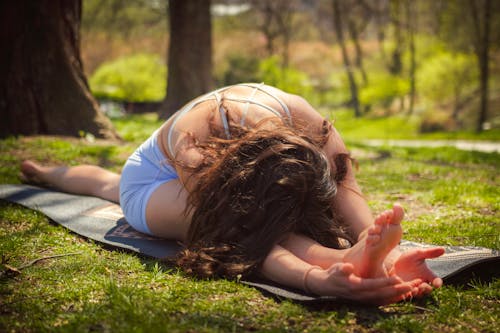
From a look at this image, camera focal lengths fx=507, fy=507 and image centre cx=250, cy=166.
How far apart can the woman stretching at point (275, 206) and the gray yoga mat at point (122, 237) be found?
0.14 m

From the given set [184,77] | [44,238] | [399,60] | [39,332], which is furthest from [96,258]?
[399,60]

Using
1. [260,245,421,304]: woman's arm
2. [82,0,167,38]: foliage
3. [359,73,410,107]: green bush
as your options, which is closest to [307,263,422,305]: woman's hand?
[260,245,421,304]: woman's arm

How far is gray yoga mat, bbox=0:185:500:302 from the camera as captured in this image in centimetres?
258

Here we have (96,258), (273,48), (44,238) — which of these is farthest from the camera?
(273,48)

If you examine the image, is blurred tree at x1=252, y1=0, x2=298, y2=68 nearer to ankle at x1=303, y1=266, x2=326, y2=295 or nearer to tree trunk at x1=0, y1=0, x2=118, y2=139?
tree trunk at x1=0, y1=0, x2=118, y2=139

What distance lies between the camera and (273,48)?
3300 cm

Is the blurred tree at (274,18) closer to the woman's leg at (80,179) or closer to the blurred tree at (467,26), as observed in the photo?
the blurred tree at (467,26)

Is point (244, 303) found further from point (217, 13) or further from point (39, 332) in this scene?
point (217, 13)

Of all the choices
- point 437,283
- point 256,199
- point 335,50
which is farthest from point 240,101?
point 335,50

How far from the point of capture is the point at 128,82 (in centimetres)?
2805

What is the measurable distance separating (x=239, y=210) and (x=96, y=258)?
96cm

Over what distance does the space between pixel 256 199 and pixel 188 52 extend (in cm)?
841

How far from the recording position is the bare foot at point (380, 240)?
2074 millimetres

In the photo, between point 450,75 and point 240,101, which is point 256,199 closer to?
point 240,101
